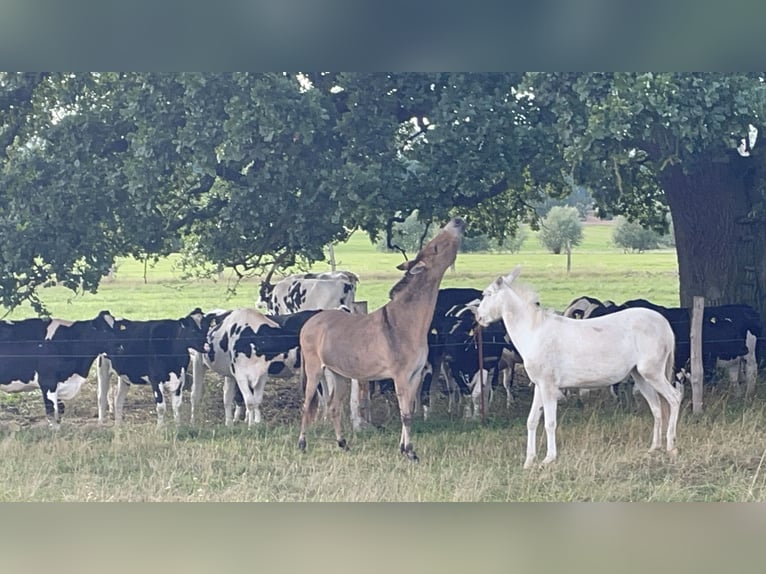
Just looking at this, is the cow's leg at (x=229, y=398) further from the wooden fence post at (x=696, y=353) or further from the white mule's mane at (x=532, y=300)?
the wooden fence post at (x=696, y=353)

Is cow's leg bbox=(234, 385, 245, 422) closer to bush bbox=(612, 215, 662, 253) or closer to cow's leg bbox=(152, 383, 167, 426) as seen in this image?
cow's leg bbox=(152, 383, 167, 426)

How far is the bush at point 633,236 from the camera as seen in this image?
10.4 meters

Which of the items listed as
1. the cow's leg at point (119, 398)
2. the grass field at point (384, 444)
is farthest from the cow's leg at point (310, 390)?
the cow's leg at point (119, 398)

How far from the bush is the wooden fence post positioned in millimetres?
1083

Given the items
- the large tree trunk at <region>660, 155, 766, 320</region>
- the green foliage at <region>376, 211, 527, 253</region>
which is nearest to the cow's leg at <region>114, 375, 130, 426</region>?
the green foliage at <region>376, 211, 527, 253</region>

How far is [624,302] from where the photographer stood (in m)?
10.4

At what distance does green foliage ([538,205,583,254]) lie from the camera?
10281 millimetres

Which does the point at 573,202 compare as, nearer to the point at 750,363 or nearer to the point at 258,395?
the point at 750,363

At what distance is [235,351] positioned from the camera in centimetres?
972

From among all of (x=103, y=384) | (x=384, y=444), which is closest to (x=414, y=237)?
(x=384, y=444)
